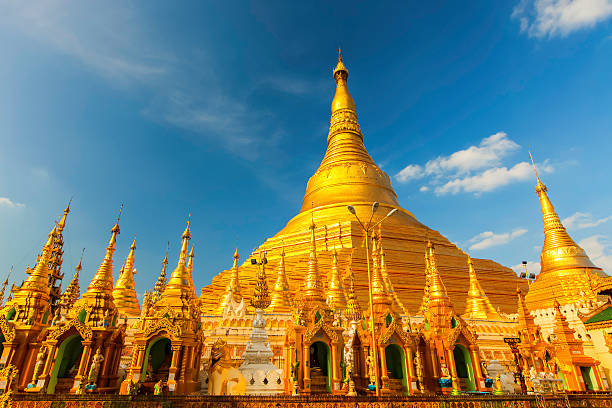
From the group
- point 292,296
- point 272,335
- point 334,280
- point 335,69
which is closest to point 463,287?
point 334,280

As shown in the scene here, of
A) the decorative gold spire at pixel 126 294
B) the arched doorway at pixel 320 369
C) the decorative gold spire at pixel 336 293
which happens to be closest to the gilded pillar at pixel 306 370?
the arched doorway at pixel 320 369

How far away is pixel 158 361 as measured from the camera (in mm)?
14391

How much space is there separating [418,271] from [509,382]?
13.5 m

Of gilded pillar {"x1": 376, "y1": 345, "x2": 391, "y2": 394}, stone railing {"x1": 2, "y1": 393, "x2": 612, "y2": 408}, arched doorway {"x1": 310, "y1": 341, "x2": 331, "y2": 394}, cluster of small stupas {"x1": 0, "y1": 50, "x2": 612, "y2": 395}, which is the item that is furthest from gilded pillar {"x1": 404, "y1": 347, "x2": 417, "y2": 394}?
stone railing {"x1": 2, "y1": 393, "x2": 612, "y2": 408}

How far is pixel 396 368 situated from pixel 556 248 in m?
23.4

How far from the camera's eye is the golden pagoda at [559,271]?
84.6ft

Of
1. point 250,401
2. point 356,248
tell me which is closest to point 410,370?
point 250,401

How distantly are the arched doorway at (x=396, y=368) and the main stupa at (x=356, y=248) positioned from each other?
7.53 m

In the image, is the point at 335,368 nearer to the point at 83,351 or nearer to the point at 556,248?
the point at 83,351

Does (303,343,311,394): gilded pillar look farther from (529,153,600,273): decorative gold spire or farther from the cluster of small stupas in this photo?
(529,153,600,273): decorative gold spire

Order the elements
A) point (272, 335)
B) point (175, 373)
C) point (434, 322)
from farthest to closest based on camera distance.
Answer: point (272, 335), point (434, 322), point (175, 373)

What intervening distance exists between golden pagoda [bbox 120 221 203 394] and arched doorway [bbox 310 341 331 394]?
4.58 metres

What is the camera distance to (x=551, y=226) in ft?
105

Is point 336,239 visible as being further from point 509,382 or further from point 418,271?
point 509,382
